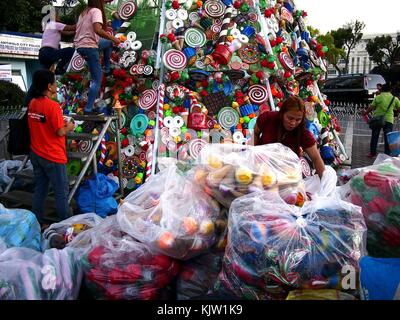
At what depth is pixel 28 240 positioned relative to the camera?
3256mm

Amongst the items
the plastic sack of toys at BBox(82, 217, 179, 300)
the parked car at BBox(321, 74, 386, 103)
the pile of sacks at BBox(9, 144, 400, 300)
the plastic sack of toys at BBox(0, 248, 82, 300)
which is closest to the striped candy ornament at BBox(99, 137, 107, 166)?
the pile of sacks at BBox(9, 144, 400, 300)

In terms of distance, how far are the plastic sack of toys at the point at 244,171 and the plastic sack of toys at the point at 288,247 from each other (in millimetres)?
245

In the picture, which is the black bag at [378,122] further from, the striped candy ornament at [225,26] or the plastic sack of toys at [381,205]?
the plastic sack of toys at [381,205]

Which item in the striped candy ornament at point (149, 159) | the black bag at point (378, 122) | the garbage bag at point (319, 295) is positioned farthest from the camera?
the black bag at point (378, 122)

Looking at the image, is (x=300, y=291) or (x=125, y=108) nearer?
(x=300, y=291)

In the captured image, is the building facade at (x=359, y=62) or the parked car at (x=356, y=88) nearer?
the parked car at (x=356, y=88)

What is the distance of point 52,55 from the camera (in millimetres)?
5777

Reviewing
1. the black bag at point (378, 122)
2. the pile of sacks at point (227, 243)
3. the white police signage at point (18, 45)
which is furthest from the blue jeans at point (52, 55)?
the white police signage at point (18, 45)

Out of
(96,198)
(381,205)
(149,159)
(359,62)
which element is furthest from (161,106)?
(359,62)

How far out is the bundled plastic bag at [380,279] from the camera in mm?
1815

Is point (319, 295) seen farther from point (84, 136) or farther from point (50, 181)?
point (84, 136)
